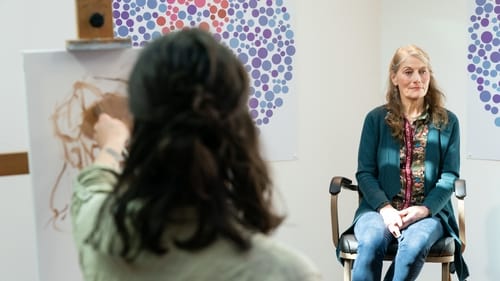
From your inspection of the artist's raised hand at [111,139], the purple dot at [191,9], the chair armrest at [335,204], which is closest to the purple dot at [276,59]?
the purple dot at [191,9]

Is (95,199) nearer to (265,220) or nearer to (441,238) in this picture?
(265,220)

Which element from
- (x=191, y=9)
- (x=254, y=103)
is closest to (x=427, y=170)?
(x=254, y=103)

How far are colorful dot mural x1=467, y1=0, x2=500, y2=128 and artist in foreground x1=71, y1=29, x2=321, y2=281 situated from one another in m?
2.65

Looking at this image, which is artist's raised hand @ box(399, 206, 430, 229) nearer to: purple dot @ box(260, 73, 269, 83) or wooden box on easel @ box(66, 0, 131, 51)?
purple dot @ box(260, 73, 269, 83)

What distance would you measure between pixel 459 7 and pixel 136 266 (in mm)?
2913

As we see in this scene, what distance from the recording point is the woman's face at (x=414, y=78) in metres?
3.27

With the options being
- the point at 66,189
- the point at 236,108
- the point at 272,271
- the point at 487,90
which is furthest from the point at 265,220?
the point at 487,90

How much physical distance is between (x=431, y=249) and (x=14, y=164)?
70.0 inches

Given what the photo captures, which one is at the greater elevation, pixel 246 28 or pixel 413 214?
pixel 246 28

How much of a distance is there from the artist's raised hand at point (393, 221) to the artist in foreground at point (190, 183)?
2.01 m

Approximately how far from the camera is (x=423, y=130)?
3.27 m

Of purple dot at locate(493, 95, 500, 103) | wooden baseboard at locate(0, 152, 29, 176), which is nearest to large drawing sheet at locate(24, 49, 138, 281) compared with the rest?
wooden baseboard at locate(0, 152, 29, 176)

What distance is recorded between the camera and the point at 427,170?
3.23 metres

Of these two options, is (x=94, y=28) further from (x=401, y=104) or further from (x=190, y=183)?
(x=401, y=104)
